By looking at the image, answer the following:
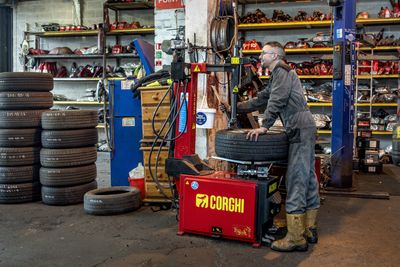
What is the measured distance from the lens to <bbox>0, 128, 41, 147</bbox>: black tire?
5.05 metres

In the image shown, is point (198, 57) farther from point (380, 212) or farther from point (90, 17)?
point (90, 17)

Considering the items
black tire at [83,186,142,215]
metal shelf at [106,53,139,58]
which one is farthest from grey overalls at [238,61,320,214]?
metal shelf at [106,53,139,58]

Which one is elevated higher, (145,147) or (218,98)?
(218,98)

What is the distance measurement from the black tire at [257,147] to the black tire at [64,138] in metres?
2.13

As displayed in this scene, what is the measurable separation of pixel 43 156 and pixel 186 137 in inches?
68.8

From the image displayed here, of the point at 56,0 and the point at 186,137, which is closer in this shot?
the point at 186,137

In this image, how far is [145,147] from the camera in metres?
4.89

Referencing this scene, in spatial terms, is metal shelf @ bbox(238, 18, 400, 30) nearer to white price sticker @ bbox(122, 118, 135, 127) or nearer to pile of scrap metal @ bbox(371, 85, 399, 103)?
pile of scrap metal @ bbox(371, 85, 399, 103)

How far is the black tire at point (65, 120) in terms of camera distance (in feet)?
16.1

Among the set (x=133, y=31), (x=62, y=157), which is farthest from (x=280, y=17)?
(x=62, y=157)

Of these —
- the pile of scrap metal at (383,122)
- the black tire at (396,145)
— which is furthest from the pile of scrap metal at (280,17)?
the black tire at (396,145)

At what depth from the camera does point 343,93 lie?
19.1 feet

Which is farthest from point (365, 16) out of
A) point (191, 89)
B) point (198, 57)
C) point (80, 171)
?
point (80, 171)

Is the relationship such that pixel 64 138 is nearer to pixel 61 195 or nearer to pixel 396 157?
pixel 61 195
